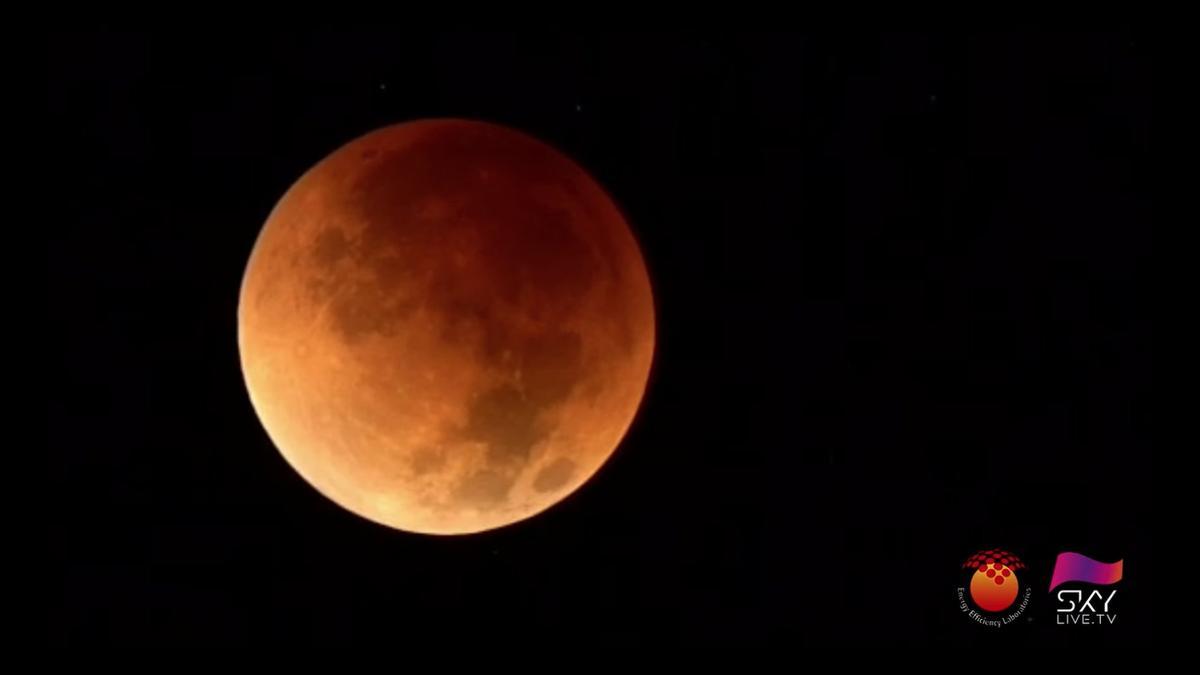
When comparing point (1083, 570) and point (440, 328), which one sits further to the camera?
point (1083, 570)

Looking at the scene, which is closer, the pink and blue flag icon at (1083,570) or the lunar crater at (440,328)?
the lunar crater at (440,328)

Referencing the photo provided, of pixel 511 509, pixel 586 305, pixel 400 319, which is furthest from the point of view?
pixel 511 509

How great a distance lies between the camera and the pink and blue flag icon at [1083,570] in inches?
296

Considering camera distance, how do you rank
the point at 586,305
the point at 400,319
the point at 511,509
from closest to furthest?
the point at 400,319 → the point at 586,305 → the point at 511,509

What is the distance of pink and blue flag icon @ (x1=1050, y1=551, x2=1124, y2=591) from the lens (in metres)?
7.52

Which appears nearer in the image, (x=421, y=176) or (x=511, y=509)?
(x=421, y=176)

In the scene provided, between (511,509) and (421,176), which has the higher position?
(421,176)

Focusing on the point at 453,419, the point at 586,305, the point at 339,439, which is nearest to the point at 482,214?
the point at 586,305

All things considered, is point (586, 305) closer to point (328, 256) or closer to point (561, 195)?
point (561, 195)

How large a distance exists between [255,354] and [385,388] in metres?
0.93

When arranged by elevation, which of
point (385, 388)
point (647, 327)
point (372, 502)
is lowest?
point (372, 502)

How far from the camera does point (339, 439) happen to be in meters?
5.15

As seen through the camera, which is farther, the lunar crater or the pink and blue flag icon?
the pink and blue flag icon

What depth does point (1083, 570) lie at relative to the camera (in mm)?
7605
